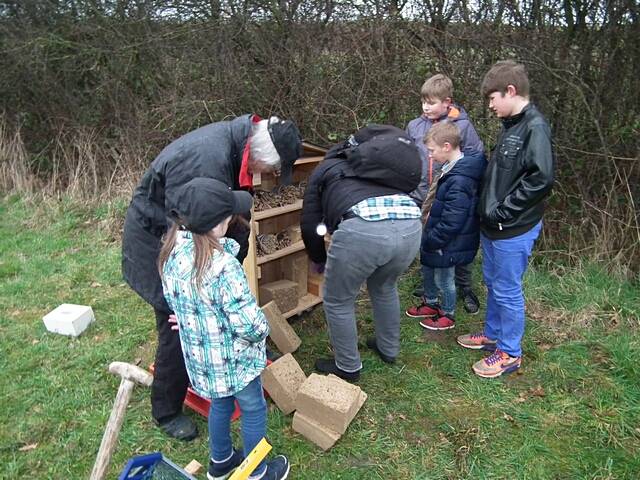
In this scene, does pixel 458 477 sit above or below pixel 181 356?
below

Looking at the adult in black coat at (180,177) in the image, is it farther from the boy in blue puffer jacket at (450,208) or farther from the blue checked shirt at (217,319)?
the boy in blue puffer jacket at (450,208)

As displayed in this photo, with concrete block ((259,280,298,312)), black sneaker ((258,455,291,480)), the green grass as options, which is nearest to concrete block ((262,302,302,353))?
the green grass

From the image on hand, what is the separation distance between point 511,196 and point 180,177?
191cm

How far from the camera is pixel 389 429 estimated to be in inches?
113

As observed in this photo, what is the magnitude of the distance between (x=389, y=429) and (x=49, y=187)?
6.87m

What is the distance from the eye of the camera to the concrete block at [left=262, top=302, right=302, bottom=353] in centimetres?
348

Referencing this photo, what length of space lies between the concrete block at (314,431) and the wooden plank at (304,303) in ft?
3.60

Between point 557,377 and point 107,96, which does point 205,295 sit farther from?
point 107,96

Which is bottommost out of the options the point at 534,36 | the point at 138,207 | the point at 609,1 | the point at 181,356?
the point at 181,356

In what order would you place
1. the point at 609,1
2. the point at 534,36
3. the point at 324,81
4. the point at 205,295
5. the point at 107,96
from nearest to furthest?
1. the point at 205,295
2. the point at 609,1
3. the point at 534,36
4. the point at 324,81
5. the point at 107,96

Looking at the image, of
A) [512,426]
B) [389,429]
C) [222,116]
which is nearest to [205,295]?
[389,429]

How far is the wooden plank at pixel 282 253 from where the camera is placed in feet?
11.6

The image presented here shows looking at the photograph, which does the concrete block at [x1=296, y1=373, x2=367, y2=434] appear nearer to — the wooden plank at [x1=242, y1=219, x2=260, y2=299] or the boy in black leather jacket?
the wooden plank at [x1=242, y1=219, x2=260, y2=299]

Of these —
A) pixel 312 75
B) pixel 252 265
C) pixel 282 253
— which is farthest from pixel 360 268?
pixel 312 75
